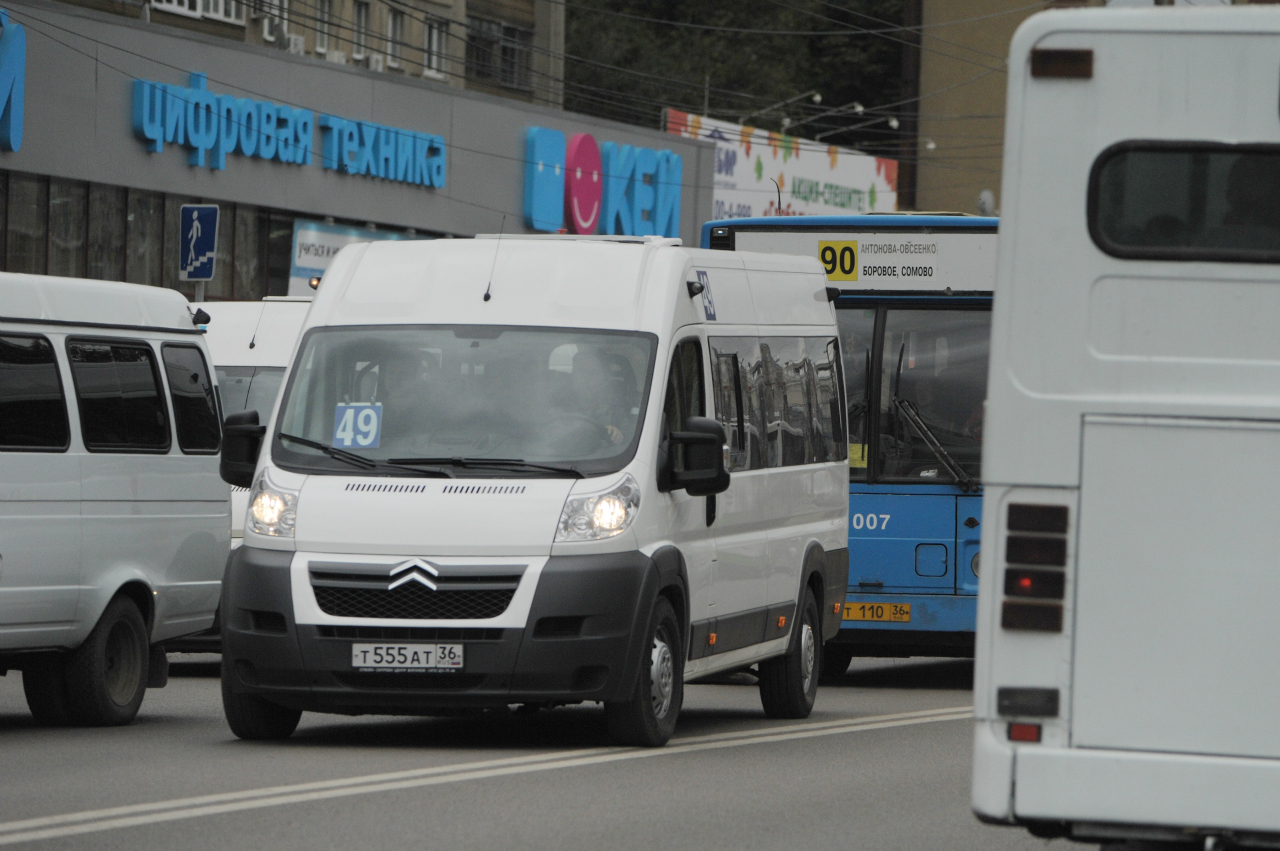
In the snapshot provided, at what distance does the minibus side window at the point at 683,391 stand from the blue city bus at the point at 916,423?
4.31 m

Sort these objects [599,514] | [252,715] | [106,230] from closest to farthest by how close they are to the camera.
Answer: [599,514] → [252,715] → [106,230]

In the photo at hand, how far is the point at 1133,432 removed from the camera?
6.61m

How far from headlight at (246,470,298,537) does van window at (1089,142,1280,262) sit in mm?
5435

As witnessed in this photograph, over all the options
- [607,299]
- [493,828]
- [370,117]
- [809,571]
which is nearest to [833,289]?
[809,571]

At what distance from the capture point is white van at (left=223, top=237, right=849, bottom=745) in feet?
35.5

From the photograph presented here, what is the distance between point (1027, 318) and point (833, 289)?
897 cm

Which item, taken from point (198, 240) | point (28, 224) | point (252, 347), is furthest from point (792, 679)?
point (28, 224)

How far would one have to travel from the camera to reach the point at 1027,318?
670 centimetres

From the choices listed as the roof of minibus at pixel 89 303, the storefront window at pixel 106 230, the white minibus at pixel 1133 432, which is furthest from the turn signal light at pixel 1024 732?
the storefront window at pixel 106 230

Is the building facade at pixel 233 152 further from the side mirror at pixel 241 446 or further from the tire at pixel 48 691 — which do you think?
the side mirror at pixel 241 446

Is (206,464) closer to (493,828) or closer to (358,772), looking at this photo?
(358,772)

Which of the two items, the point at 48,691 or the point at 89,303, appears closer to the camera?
the point at 48,691

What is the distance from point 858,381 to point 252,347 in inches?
187

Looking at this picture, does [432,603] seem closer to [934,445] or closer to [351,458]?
[351,458]
